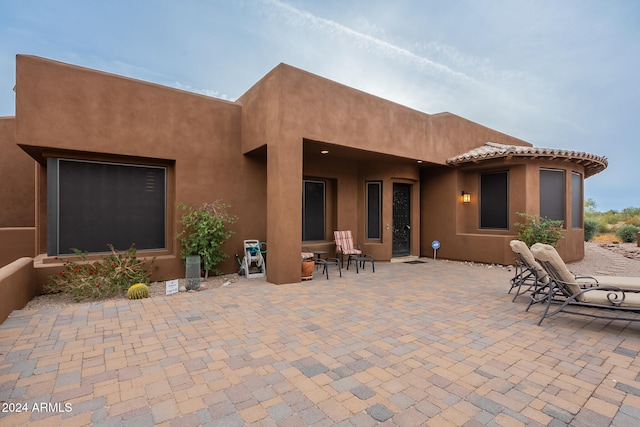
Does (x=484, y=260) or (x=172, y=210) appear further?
(x=484, y=260)

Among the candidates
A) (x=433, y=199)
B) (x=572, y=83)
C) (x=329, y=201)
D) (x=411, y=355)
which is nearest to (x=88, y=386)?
(x=411, y=355)

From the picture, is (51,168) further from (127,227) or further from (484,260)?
(484,260)

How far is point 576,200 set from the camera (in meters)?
9.23

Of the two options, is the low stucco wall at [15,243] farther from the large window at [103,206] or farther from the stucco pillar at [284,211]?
the stucco pillar at [284,211]

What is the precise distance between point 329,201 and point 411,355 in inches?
252

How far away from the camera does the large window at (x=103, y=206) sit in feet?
18.7

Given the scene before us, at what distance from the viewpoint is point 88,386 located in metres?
2.31

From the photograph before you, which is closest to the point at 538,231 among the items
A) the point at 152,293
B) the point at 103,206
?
the point at 152,293

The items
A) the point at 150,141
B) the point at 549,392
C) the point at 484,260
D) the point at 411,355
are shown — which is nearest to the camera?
the point at 549,392

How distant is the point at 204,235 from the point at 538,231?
27.3ft

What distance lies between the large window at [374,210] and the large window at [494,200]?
10.6 ft

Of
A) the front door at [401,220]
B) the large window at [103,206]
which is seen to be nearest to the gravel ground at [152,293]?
the large window at [103,206]

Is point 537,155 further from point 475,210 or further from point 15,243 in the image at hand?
point 15,243

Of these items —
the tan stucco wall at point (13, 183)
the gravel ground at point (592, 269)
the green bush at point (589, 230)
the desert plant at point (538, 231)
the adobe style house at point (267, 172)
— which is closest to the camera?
the gravel ground at point (592, 269)
